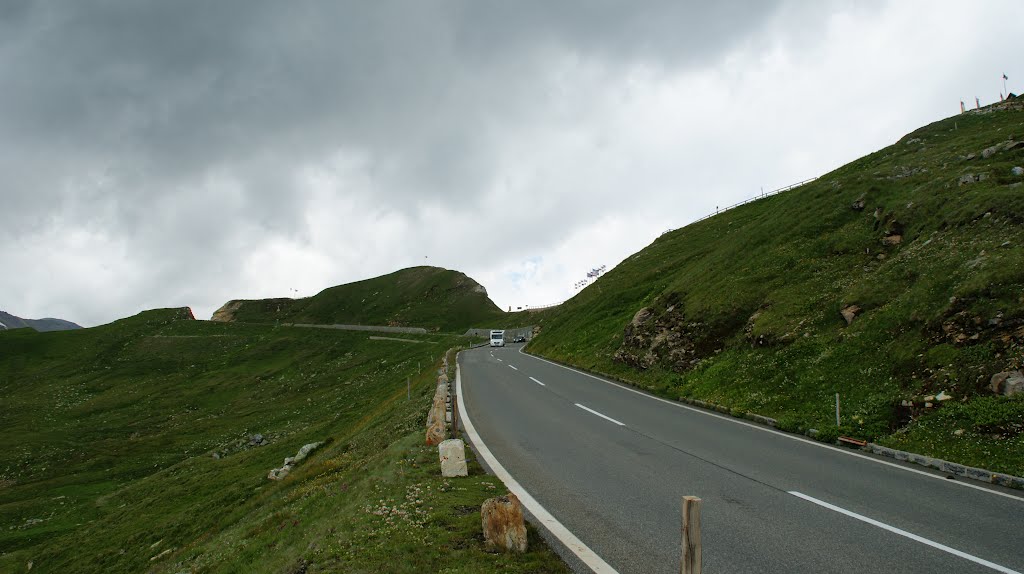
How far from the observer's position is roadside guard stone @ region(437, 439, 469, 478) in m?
9.84

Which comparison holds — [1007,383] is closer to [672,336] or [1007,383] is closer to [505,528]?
[505,528]

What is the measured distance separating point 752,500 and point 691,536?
509 cm

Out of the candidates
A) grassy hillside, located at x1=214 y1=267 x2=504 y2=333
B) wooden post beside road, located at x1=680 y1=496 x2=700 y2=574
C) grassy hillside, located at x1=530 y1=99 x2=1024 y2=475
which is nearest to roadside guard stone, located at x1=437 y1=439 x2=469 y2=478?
wooden post beside road, located at x1=680 y1=496 x2=700 y2=574

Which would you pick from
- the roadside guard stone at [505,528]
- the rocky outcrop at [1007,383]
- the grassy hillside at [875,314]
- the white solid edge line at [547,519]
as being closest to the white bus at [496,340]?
the grassy hillside at [875,314]

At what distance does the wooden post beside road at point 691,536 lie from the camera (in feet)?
12.8

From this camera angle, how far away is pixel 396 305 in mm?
142125

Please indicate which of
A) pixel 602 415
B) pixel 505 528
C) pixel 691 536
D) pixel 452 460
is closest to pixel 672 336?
pixel 602 415

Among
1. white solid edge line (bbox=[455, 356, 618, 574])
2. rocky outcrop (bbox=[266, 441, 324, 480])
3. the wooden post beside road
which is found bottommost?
rocky outcrop (bbox=[266, 441, 324, 480])

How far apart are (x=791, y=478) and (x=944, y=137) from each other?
146 ft

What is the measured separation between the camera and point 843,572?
5.53 m

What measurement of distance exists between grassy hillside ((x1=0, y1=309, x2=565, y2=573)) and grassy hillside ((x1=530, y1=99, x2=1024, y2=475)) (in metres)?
11.0

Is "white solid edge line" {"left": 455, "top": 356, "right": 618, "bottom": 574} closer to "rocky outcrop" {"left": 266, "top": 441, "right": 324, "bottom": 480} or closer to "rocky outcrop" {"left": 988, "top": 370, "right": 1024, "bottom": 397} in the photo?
"rocky outcrop" {"left": 988, "top": 370, "right": 1024, "bottom": 397}

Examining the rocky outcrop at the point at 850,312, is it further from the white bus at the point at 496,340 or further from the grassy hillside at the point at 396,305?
the grassy hillside at the point at 396,305

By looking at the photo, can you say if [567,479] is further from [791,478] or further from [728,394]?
[728,394]
